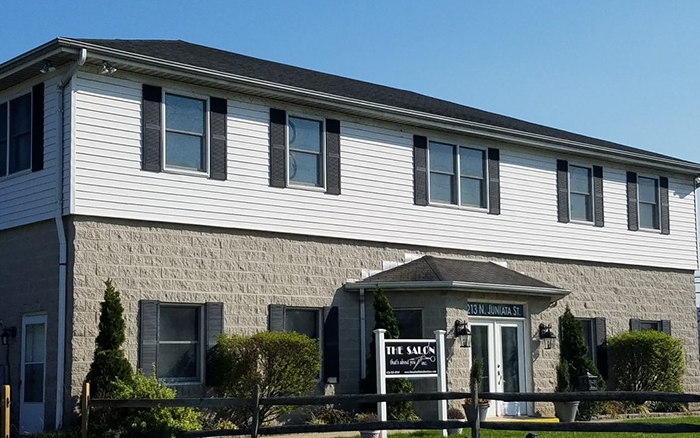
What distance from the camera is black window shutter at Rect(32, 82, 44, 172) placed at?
738 inches

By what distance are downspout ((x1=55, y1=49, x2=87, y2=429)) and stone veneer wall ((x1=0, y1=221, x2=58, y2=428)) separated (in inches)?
8.0

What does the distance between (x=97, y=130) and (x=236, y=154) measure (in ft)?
9.49

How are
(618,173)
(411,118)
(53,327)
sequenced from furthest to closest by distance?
(618,173) < (411,118) < (53,327)

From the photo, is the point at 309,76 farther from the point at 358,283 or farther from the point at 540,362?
the point at 540,362

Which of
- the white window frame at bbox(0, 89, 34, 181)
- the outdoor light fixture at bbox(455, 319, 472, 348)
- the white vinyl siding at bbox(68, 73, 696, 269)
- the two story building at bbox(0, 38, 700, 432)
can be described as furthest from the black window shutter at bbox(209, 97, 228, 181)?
the outdoor light fixture at bbox(455, 319, 472, 348)

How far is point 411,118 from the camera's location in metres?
22.8

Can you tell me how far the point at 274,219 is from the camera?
67.5ft

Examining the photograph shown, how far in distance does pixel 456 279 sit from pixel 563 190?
606 cm

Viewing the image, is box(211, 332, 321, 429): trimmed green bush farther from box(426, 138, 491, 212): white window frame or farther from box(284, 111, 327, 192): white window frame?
box(426, 138, 491, 212): white window frame

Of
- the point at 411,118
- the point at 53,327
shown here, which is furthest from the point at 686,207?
the point at 53,327

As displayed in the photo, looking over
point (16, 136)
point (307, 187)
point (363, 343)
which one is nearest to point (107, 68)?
point (16, 136)

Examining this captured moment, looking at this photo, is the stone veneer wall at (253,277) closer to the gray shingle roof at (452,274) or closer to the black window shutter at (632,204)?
the gray shingle roof at (452,274)

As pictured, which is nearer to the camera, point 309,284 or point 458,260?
point 309,284

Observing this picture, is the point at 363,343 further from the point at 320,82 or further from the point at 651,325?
the point at 651,325
